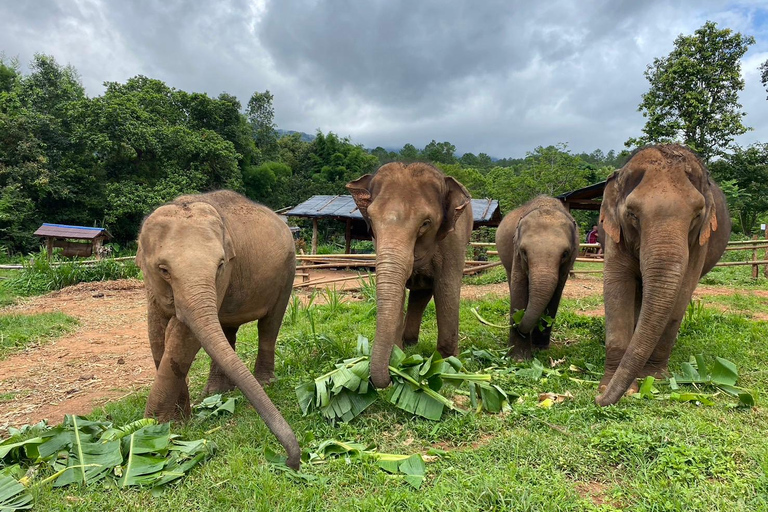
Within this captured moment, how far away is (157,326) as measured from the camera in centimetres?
353

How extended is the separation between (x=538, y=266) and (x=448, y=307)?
42.9 inches

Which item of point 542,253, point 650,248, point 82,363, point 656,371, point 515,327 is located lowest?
point 82,363

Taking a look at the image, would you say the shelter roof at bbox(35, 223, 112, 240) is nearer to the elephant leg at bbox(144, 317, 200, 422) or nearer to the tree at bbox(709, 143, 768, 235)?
the elephant leg at bbox(144, 317, 200, 422)

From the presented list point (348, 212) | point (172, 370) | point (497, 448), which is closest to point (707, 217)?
point (497, 448)

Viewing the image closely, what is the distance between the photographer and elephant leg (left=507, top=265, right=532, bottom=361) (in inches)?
199

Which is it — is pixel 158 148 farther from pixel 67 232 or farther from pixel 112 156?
pixel 67 232

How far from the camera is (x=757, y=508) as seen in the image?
205cm

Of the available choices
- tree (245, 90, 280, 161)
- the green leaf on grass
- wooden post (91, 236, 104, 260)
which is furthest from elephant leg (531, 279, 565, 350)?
tree (245, 90, 280, 161)

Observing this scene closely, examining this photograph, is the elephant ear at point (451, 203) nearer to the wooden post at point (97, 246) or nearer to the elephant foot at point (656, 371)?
the elephant foot at point (656, 371)

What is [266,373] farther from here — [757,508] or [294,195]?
[294,195]

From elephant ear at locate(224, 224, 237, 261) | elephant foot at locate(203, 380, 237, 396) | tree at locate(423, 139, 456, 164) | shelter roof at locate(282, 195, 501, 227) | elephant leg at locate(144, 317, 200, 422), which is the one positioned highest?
tree at locate(423, 139, 456, 164)

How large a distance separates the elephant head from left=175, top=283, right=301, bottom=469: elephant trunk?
285cm

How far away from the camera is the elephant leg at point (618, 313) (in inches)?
156

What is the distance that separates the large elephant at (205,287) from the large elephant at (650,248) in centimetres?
250
